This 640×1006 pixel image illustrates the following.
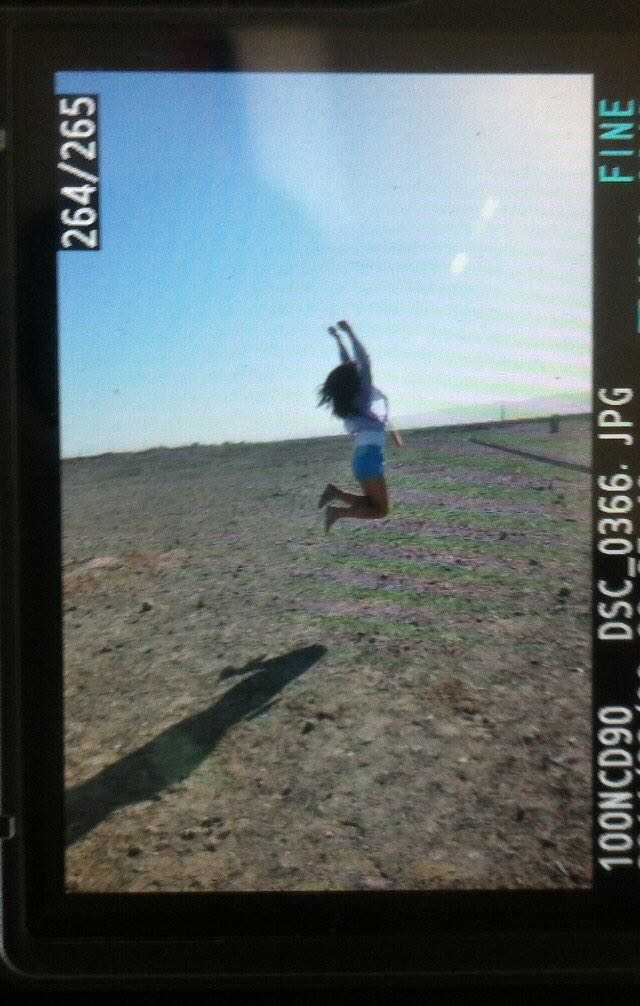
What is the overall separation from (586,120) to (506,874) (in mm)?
1277

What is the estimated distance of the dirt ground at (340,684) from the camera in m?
1.42

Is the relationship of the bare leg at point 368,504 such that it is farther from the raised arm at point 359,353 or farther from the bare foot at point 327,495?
the raised arm at point 359,353

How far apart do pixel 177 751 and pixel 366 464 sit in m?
0.61

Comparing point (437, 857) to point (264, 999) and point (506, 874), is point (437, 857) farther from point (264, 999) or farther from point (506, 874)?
point (264, 999)

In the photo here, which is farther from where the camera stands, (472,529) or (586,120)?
(472,529)

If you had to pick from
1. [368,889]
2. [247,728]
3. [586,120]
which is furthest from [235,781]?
[586,120]

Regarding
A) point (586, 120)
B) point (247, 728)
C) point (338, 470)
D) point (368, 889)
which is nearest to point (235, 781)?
point (247, 728)

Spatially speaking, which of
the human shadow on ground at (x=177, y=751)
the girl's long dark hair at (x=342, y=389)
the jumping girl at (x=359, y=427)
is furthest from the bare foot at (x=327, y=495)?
A: the human shadow on ground at (x=177, y=751)

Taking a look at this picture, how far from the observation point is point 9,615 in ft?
4.54

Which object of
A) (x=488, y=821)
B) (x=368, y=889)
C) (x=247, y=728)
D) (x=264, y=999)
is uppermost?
(x=247, y=728)

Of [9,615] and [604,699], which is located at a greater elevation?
[9,615]

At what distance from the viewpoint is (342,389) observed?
4.66 feet

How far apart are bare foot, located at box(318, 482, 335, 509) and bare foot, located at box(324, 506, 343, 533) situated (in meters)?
0.01

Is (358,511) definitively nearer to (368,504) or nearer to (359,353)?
(368,504)
